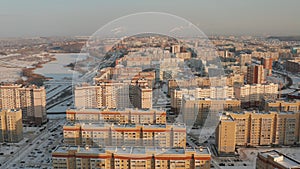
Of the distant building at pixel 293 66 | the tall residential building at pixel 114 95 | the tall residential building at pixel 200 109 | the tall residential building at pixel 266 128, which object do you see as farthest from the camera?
the distant building at pixel 293 66

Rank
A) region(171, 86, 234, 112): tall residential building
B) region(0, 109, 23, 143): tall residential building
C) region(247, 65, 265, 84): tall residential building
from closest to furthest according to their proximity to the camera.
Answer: region(0, 109, 23, 143): tall residential building → region(171, 86, 234, 112): tall residential building → region(247, 65, 265, 84): tall residential building

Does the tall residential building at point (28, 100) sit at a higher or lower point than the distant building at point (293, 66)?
lower

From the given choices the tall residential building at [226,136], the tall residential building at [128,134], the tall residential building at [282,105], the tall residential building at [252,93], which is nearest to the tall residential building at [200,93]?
the tall residential building at [252,93]

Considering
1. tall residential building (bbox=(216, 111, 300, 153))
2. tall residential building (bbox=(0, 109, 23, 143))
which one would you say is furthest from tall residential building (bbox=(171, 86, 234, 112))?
tall residential building (bbox=(0, 109, 23, 143))

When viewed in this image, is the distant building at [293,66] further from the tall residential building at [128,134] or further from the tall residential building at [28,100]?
the tall residential building at [28,100]

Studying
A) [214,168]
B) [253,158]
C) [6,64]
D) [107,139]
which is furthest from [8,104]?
[6,64]

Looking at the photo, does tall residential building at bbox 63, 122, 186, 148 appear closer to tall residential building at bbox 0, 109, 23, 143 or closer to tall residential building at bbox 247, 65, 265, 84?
tall residential building at bbox 0, 109, 23, 143

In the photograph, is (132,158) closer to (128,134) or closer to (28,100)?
(128,134)
